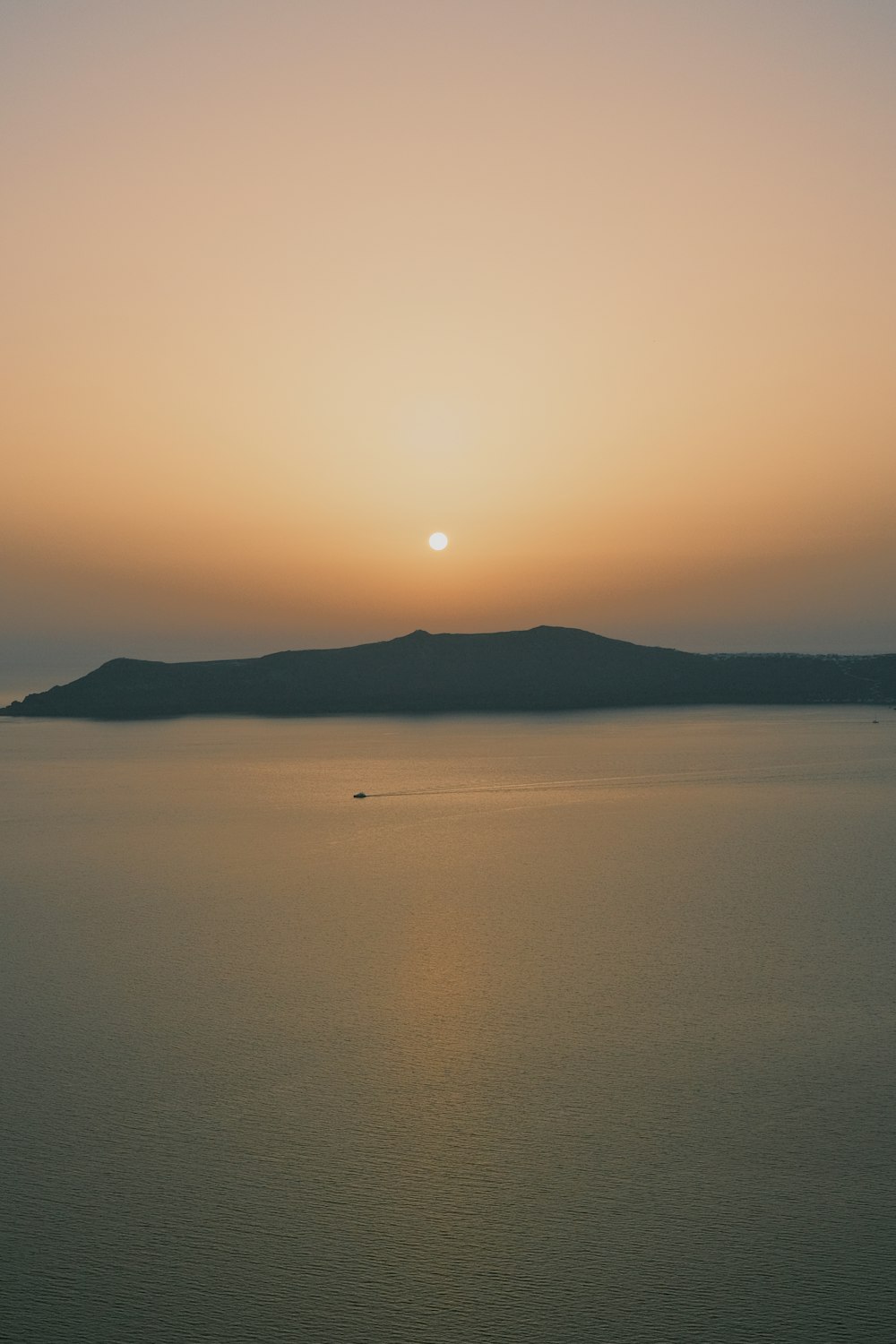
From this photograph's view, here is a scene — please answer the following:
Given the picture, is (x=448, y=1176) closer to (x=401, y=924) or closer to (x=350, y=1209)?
(x=350, y=1209)

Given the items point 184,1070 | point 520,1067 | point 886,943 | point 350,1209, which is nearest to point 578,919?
point 886,943

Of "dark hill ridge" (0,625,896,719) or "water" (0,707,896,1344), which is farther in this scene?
"dark hill ridge" (0,625,896,719)

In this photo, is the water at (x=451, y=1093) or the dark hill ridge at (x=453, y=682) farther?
the dark hill ridge at (x=453, y=682)

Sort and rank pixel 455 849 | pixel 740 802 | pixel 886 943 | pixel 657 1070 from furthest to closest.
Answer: pixel 740 802 < pixel 455 849 < pixel 886 943 < pixel 657 1070

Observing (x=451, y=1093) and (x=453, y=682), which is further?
(x=453, y=682)
